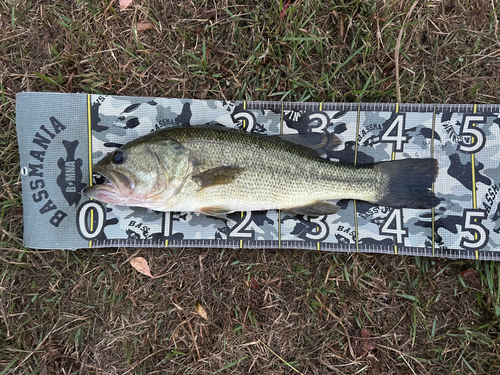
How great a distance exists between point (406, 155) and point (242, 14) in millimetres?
2295

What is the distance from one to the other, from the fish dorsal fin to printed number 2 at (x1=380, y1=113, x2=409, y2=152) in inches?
22.2

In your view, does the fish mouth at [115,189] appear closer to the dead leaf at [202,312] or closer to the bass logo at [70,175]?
the bass logo at [70,175]

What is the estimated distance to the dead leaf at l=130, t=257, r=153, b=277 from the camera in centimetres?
331

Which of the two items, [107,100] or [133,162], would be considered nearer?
[133,162]

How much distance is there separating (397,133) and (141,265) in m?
3.05

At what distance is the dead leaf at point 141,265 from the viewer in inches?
130

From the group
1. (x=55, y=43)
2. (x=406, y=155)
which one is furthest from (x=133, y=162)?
(x=406, y=155)

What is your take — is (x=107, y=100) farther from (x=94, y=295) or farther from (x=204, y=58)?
(x=94, y=295)

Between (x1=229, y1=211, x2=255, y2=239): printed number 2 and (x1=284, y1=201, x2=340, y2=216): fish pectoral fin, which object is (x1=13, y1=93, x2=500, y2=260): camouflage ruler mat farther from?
(x1=284, y1=201, x2=340, y2=216): fish pectoral fin

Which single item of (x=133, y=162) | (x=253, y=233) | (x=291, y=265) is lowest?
(x=291, y=265)

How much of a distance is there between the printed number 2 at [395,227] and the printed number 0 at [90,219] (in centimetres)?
297

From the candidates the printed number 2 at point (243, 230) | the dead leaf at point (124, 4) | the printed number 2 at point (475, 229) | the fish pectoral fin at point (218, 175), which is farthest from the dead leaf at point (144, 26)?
the printed number 2 at point (475, 229)

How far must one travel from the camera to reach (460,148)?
327 cm

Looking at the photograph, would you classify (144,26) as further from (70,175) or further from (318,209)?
(318,209)
